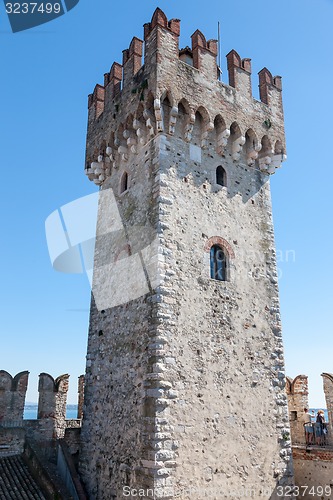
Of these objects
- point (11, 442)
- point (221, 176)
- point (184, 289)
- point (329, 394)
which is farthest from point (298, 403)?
point (11, 442)

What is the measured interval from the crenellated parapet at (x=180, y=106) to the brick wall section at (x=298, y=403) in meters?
6.06

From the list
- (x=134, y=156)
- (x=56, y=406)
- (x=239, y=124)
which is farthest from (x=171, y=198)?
(x=56, y=406)

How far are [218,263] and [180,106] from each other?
394 centimetres

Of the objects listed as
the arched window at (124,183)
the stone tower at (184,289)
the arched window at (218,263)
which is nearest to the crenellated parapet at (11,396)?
the stone tower at (184,289)

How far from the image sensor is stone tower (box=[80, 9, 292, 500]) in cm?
855

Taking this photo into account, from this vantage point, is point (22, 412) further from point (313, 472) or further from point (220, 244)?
point (313, 472)

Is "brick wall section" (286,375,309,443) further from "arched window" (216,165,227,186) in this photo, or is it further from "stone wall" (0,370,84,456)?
"stone wall" (0,370,84,456)

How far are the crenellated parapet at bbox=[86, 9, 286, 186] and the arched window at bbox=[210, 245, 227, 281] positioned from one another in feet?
8.59

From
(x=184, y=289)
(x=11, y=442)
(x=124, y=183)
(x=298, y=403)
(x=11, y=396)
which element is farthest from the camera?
(x=298, y=403)

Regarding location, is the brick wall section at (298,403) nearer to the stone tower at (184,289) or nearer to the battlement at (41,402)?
the stone tower at (184,289)

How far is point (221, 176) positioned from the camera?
438 inches

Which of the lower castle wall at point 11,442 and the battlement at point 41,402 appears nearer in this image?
the lower castle wall at point 11,442

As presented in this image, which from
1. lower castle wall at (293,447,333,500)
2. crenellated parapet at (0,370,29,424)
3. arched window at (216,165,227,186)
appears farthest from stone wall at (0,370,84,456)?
arched window at (216,165,227,186)

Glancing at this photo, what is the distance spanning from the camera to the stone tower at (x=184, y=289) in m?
8.55
